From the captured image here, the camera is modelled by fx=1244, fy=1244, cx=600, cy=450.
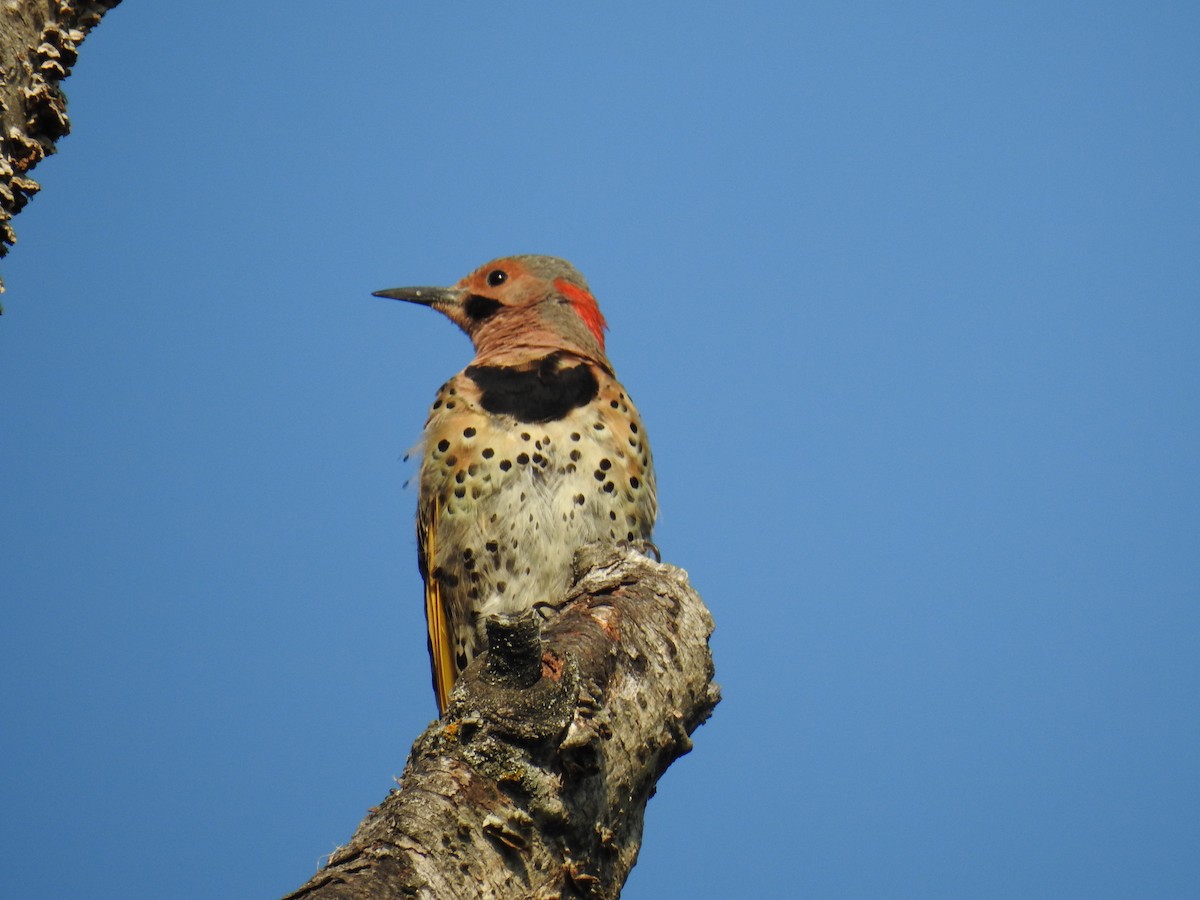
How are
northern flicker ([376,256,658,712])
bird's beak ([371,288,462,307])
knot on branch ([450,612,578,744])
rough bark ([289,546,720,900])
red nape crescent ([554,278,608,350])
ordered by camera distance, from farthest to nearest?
bird's beak ([371,288,462,307]), red nape crescent ([554,278,608,350]), northern flicker ([376,256,658,712]), knot on branch ([450,612,578,744]), rough bark ([289,546,720,900])

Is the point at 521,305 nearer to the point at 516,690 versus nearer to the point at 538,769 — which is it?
the point at 516,690

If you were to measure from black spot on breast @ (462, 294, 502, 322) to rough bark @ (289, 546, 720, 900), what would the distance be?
3.28 m

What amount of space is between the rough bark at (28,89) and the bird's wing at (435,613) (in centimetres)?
328

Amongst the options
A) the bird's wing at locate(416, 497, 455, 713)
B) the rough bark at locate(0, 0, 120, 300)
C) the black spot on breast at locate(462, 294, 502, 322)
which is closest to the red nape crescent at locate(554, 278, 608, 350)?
the black spot on breast at locate(462, 294, 502, 322)

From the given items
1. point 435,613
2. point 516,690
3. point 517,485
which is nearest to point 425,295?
point 517,485

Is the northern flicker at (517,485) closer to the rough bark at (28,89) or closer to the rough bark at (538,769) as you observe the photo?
the rough bark at (538,769)

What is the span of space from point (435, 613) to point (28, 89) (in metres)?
3.57

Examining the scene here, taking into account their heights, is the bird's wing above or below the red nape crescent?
below

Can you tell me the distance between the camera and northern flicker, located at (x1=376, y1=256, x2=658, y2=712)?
16.3ft

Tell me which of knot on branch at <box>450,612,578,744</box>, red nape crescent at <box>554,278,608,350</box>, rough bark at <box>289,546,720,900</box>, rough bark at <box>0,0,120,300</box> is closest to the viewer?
rough bark at <box>0,0,120,300</box>

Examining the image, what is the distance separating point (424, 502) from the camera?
524 centimetres

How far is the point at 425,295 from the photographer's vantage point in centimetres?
629

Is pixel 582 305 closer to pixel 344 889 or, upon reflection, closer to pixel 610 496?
pixel 610 496

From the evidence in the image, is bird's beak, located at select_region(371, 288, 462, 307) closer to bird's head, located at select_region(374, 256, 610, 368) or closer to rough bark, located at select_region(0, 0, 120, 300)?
bird's head, located at select_region(374, 256, 610, 368)
